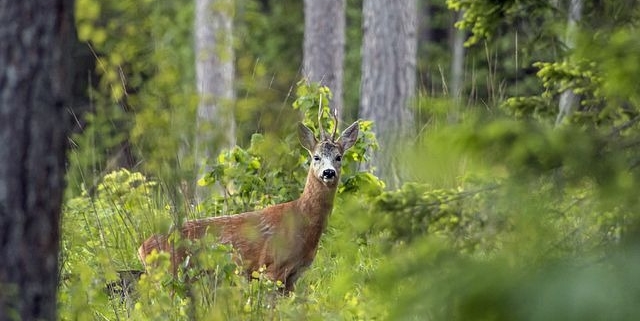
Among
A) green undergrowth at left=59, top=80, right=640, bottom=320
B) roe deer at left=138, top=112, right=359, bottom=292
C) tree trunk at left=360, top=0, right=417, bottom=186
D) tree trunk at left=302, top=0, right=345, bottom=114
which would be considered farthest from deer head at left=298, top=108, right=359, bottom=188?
tree trunk at left=302, top=0, right=345, bottom=114

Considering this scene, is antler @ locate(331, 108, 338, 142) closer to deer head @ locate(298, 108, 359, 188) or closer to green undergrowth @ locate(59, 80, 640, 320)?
deer head @ locate(298, 108, 359, 188)

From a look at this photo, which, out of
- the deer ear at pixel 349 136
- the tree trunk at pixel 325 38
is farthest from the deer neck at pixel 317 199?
the tree trunk at pixel 325 38

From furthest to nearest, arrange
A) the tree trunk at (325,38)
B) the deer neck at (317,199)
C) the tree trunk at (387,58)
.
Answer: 1. the tree trunk at (325,38)
2. the tree trunk at (387,58)
3. the deer neck at (317,199)

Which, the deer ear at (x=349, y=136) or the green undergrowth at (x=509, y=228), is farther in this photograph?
the deer ear at (x=349, y=136)

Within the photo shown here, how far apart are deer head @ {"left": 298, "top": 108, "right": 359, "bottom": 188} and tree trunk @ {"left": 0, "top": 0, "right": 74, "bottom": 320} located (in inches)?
156

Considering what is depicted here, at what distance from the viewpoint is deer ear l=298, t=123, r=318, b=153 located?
338 inches

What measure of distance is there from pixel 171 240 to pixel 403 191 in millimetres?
1947

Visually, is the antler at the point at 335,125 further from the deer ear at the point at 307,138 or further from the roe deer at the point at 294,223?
the deer ear at the point at 307,138

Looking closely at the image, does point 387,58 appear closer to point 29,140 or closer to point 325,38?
point 325,38

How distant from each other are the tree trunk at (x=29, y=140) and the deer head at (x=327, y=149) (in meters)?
3.97

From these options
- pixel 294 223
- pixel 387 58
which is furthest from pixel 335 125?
pixel 387 58

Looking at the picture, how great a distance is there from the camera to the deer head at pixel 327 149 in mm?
8375

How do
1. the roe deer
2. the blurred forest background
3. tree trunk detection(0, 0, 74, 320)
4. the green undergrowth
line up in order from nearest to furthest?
the green undergrowth, the blurred forest background, tree trunk detection(0, 0, 74, 320), the roe deer

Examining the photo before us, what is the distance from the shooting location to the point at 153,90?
5.12 metres
